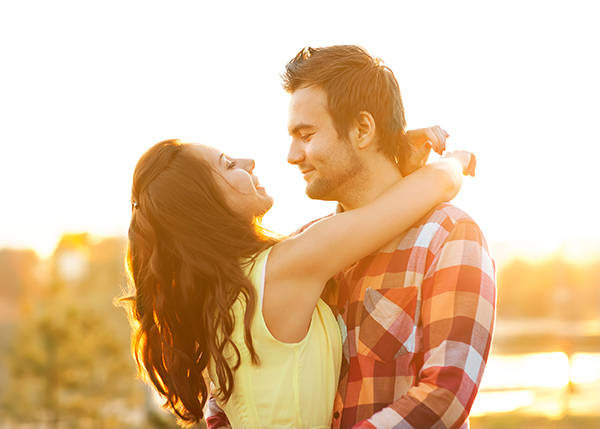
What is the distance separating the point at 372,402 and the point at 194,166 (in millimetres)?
1165

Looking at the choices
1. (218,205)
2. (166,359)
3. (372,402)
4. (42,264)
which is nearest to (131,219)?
(218,205)

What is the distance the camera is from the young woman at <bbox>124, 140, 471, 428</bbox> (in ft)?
7.26

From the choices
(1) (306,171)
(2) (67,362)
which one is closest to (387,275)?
(1) (306,171)

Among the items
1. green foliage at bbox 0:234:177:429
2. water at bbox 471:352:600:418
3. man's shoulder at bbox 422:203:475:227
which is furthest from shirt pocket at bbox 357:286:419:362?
green foliage at bbox 0:234:177:429

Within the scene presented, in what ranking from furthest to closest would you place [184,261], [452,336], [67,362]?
[67,362] → [184,261] → [452,336]

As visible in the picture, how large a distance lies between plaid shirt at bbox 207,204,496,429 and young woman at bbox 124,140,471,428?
0.28 feet

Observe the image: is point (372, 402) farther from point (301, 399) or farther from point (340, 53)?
point (340, 53)

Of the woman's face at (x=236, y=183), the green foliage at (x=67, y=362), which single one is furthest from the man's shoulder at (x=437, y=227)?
the green foliage at (x=67, y=362)

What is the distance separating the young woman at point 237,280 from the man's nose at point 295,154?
209mm

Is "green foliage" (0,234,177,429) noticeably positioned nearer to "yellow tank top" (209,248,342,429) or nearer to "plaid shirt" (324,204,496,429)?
"yellow tank top" (209,248,342,429)

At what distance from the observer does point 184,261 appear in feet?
7.79

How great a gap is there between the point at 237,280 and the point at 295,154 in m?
0.71

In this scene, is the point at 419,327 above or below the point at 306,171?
below

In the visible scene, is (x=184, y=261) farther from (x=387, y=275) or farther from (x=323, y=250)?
(x=387, y=275)
